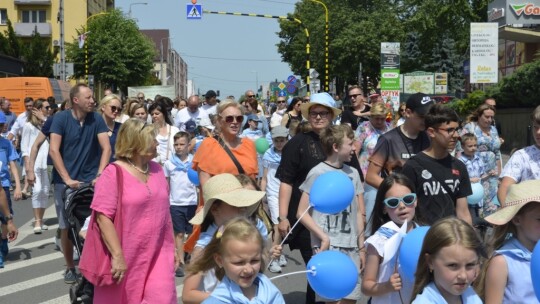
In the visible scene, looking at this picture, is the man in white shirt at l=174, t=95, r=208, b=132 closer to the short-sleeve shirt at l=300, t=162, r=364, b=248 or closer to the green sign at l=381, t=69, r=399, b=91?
the short-sleeve shirt at l=300, t=162, r=364, b=248

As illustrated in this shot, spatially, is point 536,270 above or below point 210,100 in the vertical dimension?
below

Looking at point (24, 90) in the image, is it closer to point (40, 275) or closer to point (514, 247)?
point (40, 275)

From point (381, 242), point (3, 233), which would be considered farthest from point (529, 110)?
point (381, 242)

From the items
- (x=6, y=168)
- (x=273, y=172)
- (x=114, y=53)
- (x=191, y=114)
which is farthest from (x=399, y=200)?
(x=114, y=53)

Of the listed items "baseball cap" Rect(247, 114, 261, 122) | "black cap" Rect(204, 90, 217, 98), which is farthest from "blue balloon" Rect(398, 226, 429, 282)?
"black cap" Rect(204, 90, 217, 98)

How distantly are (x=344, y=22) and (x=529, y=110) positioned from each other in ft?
168

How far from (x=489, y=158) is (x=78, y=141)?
16.6 feet

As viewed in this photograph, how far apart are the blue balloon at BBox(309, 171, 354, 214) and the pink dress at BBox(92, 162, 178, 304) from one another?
969 millimetres

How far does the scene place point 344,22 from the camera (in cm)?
7788

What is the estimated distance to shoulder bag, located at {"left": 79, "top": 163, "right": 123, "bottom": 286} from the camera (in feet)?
16.2

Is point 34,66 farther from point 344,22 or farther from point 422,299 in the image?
point 422,299

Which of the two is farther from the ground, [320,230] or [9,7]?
[9,7]

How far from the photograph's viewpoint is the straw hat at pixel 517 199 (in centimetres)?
400

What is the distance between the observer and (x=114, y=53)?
5712cm
